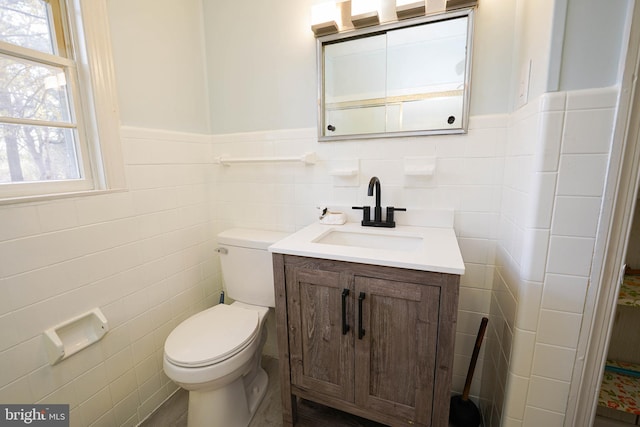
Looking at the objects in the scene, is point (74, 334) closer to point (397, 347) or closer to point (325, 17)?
point (397, 347)

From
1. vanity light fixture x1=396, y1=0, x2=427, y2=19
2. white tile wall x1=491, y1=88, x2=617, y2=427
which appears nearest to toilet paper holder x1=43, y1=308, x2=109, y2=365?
white tile wall x1=491, y1=88, x2=617, y2=427

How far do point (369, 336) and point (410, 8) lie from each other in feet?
4.58

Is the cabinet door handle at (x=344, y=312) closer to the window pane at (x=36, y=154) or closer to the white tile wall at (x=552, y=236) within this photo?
the white tile wall at (x=552, y=236)

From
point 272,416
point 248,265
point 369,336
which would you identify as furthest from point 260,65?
point 272,416

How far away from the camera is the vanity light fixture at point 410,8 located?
1153 millimetres

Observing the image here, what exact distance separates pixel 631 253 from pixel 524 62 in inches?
38.5

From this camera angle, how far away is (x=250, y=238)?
4.93 ft

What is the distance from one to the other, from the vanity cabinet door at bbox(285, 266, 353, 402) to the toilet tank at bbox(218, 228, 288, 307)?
393 mm

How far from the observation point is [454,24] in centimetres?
117

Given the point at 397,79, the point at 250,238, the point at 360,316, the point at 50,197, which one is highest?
the point at 397,79

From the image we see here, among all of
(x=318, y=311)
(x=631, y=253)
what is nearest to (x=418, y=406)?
(x=318, y=311)

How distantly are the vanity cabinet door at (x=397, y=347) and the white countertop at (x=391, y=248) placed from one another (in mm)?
83

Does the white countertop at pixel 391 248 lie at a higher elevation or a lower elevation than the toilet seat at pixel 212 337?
higher

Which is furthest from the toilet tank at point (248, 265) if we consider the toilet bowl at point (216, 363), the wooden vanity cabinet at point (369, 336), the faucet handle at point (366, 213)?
the faucet handle at point (366, 213)
